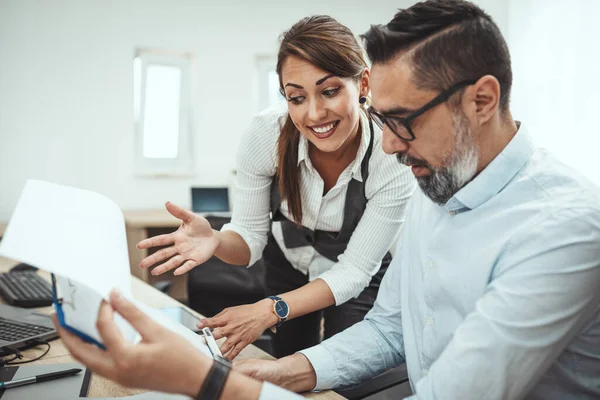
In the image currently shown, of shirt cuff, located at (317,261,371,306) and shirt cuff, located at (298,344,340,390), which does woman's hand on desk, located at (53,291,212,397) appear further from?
shirt cuff, located at (317,261,371,306)

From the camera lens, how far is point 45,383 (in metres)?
0.97

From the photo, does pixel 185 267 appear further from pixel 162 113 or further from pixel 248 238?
pixel 162 113

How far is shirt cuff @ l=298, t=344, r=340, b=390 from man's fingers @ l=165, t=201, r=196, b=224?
0.43 metres

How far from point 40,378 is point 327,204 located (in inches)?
35.2

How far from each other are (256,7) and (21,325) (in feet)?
11.2

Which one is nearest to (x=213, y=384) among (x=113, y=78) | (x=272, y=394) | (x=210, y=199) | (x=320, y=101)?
(x=272, y=394)

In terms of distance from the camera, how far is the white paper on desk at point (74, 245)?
2.08 ft

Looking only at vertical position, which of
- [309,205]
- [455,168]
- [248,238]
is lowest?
[248,238]

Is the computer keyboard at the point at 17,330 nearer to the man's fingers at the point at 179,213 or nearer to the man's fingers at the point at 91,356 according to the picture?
the man's fingers at the point at 179,213

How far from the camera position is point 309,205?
1.56 m

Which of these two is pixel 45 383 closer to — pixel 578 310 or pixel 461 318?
pixel 461 318

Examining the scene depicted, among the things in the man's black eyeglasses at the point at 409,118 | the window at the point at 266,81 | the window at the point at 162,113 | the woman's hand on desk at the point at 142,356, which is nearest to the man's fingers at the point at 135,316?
the woman's hand on desk at the point at 142,356

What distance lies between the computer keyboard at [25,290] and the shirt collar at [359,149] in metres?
0.90

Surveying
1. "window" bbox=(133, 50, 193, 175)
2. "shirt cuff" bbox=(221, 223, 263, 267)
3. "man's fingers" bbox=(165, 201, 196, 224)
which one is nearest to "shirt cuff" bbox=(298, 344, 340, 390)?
"man's fingers" bbox=(165, 201, 196, 224)
